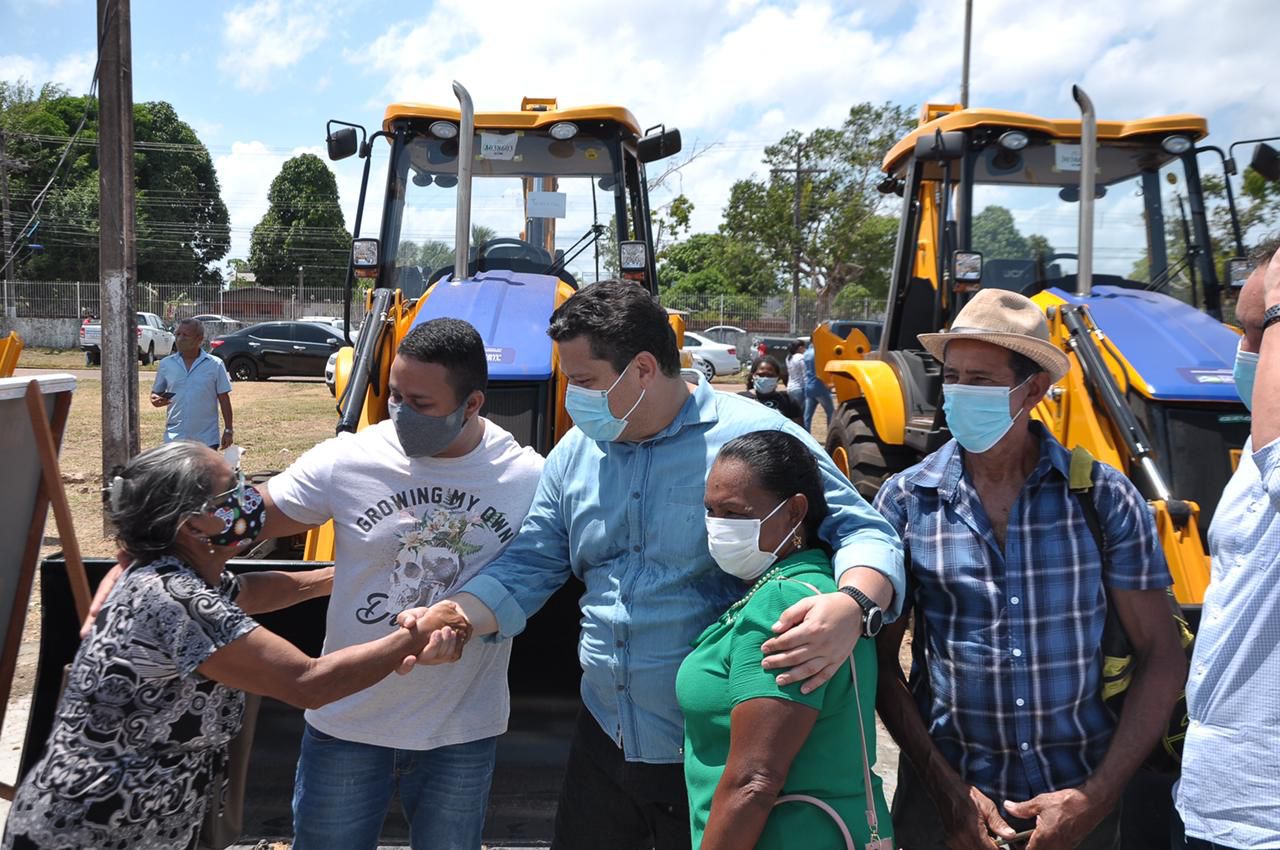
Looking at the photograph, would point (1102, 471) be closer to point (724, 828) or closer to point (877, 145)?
point (724, 828)

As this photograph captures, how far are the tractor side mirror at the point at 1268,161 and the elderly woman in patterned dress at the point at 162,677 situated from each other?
5621 mm

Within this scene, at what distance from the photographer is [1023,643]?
7.08 feet

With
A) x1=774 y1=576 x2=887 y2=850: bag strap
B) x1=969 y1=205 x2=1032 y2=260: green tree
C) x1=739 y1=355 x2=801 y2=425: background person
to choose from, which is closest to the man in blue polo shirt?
x1=739 y1=355 x2=801 y2=425: background person

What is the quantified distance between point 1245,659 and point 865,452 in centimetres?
517

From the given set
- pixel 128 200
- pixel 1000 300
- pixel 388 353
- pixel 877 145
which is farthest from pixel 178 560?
pixel 877 145

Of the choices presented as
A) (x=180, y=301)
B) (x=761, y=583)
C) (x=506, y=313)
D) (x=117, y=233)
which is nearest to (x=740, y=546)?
(x=761, y=583)

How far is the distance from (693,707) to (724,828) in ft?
0.78

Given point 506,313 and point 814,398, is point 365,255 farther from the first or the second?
point 814,398

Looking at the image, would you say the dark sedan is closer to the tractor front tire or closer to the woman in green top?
the tractor front tire

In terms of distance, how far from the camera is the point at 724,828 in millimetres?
1878

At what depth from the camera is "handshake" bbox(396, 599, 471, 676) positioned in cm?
229

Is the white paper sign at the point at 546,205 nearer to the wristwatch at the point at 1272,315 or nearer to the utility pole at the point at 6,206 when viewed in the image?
Answer: the wristwatch at the point at 1272,315

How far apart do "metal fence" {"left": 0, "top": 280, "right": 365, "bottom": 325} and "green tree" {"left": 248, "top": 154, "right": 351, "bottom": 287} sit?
990 cm

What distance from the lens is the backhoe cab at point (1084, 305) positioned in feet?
→ 15.8
